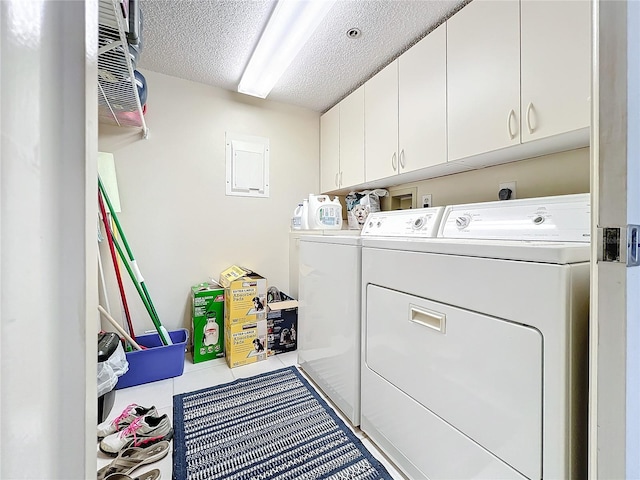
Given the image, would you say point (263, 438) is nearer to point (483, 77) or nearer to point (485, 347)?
point (485, 347)

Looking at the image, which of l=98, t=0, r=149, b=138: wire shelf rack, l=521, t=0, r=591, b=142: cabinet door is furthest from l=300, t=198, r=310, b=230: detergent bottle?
l=521, t=0, r=591, b=142: cabinet door

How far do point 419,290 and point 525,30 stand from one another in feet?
4.12

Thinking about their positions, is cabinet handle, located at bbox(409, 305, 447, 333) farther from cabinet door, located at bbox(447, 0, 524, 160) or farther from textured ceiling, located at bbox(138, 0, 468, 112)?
textured ceiling, located at bbox(138, 0, 468, 112)

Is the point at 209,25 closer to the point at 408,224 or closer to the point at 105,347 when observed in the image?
the point at 408,224

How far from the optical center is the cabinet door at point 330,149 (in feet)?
8.76

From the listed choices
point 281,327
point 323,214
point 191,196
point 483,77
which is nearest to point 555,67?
point 483,77

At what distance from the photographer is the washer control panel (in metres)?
1.69

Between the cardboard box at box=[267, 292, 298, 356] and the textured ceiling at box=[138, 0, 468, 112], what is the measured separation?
1928mm

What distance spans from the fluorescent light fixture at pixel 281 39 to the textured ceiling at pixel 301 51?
108 mm

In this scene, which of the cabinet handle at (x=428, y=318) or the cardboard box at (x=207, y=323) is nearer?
the cabinet handle at (x=428, y=318)

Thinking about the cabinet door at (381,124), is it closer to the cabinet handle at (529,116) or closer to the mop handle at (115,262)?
the cabinet handle at (529,116)

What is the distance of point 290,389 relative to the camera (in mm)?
1817

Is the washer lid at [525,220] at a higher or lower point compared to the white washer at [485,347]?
higher

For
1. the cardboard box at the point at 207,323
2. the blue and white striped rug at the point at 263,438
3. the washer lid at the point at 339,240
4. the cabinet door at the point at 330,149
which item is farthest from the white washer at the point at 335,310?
the cabinet door at the point at 330,149
